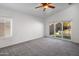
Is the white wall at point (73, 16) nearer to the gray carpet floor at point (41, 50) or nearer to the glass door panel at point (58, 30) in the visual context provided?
the glass door panel at point (58, 30)

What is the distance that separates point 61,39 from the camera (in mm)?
7148

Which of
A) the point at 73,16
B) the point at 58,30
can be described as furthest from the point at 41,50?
the point at 58,30

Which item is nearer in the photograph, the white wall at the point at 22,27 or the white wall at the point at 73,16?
the white wall at the point at 22,27

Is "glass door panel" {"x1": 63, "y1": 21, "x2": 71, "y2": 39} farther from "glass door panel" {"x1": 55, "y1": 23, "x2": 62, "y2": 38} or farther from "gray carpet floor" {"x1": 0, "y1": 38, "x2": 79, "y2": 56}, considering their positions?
"gray carpet floor" {"x1": 0, "y1": 38, "x2": 79, "y2": 56}

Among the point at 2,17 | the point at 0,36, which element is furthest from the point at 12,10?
the point at 0,36

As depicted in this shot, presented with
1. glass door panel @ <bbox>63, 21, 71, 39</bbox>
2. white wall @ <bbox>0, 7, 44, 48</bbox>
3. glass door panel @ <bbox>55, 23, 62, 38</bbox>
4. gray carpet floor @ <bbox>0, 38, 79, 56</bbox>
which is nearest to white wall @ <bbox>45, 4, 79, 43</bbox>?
glass door panel @ <bbox>63, 21, 71, 39</bbox>

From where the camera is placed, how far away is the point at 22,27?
6.32 metres

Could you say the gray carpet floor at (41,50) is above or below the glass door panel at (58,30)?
below

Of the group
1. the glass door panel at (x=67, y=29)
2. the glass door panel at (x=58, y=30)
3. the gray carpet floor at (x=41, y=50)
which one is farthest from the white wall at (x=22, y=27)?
the glass door panel at (x=67, y=29)

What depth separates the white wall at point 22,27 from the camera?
4.92 metres

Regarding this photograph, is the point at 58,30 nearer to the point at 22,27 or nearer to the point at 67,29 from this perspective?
the point at 67,29

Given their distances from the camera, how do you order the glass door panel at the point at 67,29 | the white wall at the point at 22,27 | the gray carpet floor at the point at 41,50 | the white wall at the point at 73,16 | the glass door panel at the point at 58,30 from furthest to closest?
1. the glass door panel at the point at 58,30
2. the glass door panel at the point at 67,29
3. the white wall at the point at 73,16
4. the white wall at the point at 22,27
5. the gray carpet floor at the point at 41,50

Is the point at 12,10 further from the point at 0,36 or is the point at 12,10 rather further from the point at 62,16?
the point at 62,16

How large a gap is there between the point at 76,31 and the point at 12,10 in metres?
3.84
